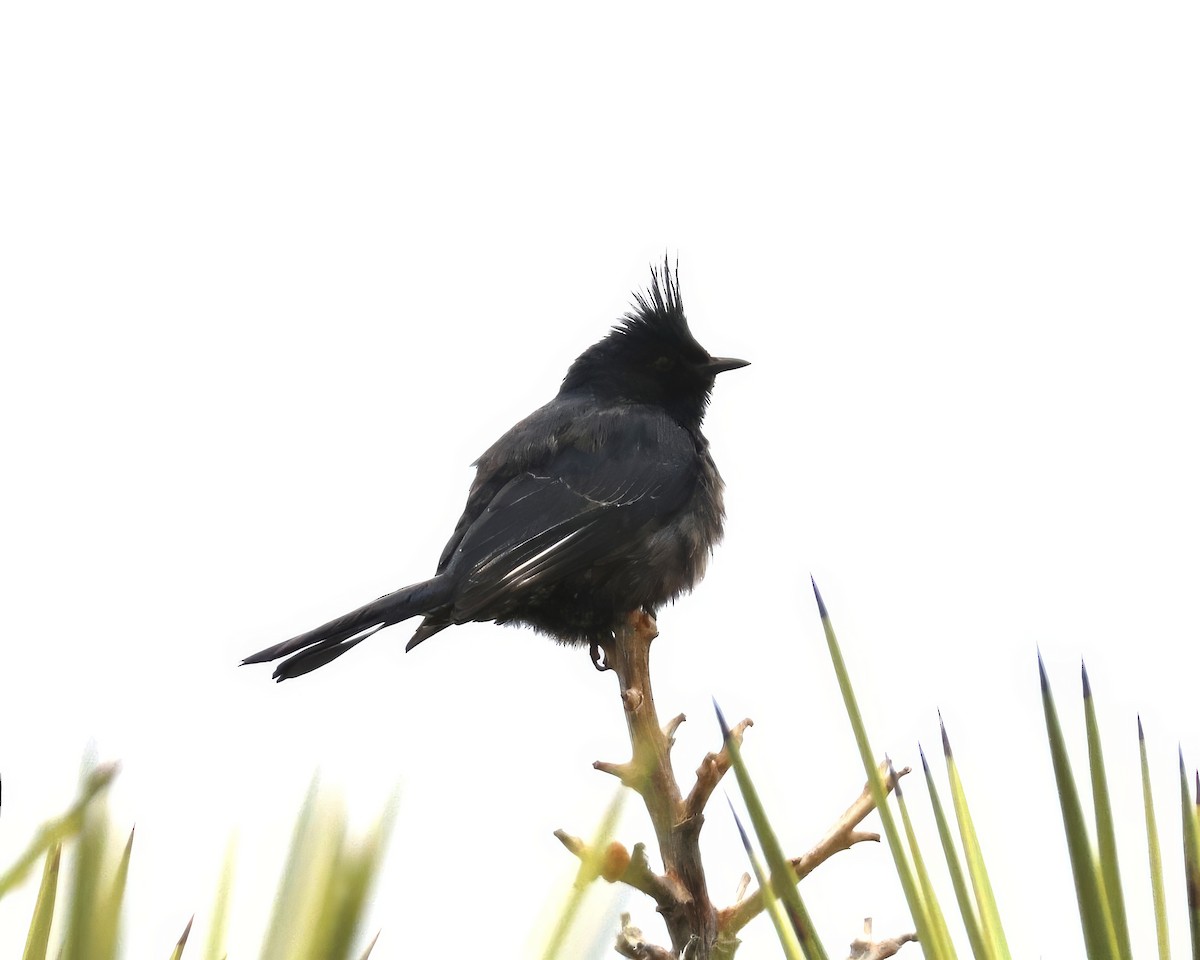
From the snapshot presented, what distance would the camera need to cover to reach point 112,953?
3.63ft

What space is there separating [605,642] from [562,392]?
1725 mm

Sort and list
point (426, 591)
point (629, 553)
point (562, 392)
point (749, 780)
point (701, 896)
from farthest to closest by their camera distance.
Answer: point (562, 392)
point (629, 553)
point (426, 591)
point (701, 896)
point (749, 780)

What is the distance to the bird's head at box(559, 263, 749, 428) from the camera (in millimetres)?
5691

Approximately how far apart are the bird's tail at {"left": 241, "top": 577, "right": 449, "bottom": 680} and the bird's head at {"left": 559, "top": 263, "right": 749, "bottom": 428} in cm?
162

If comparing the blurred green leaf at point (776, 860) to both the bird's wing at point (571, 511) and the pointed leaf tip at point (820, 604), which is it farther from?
the bird's wing at point (571, 511)

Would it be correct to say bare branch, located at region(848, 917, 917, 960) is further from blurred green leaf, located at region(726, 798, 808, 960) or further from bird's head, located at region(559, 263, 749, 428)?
bird's head, located at region(559, 263, 749, 428)

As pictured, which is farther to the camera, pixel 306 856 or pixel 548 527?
pixel 548 527

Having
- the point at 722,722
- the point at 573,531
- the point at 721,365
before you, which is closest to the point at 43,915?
the point at 722,722

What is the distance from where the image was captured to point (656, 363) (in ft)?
18.9

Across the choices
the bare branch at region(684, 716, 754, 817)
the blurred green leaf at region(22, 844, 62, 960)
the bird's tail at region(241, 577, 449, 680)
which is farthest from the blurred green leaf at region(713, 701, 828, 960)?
the bird's tail at region(241, 577, 449, 680)

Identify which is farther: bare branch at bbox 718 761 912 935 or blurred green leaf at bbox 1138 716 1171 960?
bare branch at bbox 718 761 912 935

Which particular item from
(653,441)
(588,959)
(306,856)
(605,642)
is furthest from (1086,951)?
(653,441)

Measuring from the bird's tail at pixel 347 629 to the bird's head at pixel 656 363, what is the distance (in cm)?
162

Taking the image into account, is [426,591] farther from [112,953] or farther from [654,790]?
[112,953]
